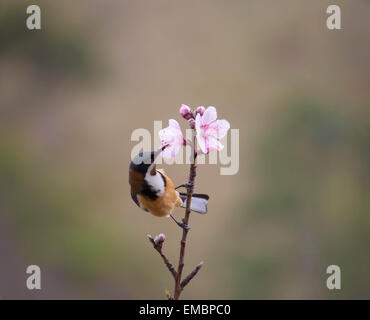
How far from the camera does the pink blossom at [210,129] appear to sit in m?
0.96

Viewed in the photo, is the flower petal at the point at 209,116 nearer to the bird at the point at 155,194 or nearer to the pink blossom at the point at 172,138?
the pink blossom at the point at 172,138

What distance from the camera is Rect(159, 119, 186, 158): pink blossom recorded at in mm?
990

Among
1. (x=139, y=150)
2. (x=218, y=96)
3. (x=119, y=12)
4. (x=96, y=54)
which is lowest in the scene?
(x=139, y=150)

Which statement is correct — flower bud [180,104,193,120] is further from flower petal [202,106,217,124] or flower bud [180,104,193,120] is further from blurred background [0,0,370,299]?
blurred background [0,0,370,299]

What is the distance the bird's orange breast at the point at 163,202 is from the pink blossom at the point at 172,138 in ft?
1.44

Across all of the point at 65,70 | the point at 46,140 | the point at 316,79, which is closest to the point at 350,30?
the point at 316,79

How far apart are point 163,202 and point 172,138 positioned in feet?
1.65

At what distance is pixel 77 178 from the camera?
5.57m

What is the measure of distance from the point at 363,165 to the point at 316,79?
47.0 inches

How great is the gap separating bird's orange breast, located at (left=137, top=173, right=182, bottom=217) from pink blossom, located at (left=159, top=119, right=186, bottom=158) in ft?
1.44

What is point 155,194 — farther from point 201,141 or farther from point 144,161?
point 201,141

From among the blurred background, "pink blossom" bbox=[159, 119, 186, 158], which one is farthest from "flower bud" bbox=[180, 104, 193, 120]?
the blurred background
